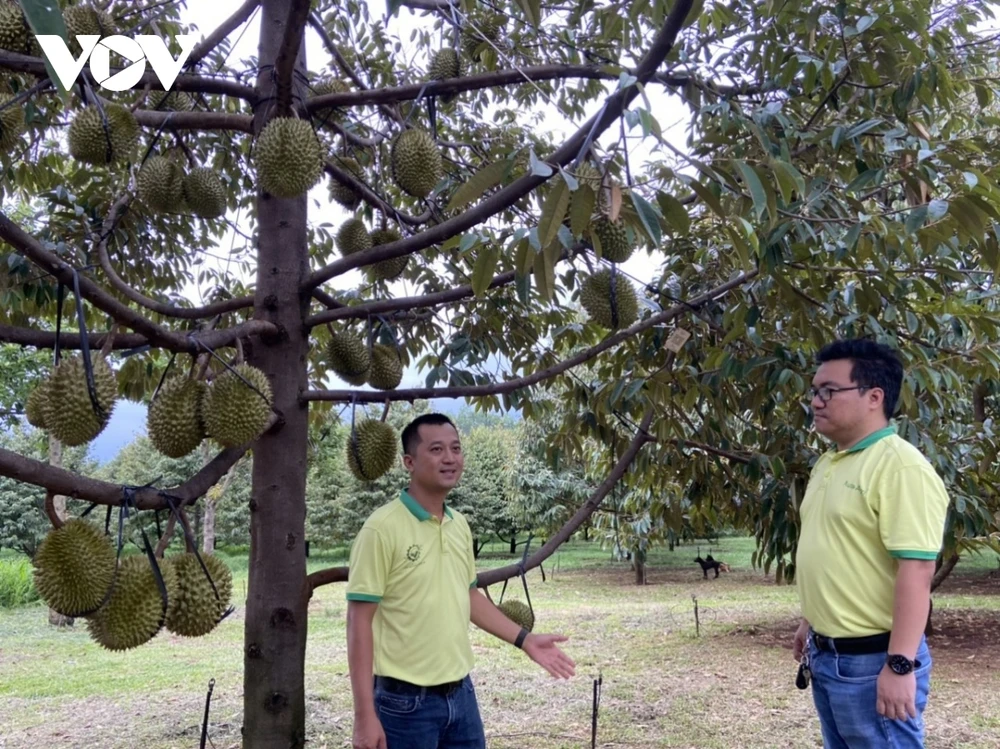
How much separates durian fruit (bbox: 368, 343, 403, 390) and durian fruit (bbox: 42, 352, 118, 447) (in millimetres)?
979

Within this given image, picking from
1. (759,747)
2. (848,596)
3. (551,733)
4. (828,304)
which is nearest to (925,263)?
(828,304)

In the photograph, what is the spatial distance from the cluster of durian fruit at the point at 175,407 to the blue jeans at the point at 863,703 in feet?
4.77

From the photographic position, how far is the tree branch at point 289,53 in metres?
1.62

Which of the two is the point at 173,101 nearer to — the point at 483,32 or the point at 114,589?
the point at 483,32

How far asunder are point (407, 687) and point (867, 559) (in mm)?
1136

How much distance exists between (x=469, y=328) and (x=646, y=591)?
11.2 m

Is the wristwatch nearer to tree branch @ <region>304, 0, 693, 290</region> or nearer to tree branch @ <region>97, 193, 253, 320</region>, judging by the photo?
tree branch @ <region>304, 0, 693, 290</region>

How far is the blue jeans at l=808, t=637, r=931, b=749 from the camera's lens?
1.83 m

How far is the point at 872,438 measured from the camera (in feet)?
6.61

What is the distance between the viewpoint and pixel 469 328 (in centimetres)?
→ 315

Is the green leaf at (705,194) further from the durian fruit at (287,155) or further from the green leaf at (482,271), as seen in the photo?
the durian fruit at (287,155)

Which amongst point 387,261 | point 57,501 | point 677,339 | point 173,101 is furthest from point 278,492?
point 57,501

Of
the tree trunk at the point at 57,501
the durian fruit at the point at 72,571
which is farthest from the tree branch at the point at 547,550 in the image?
the tree trunk at the point at 57,501

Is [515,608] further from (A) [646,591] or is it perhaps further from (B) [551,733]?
(A) [646,591]
